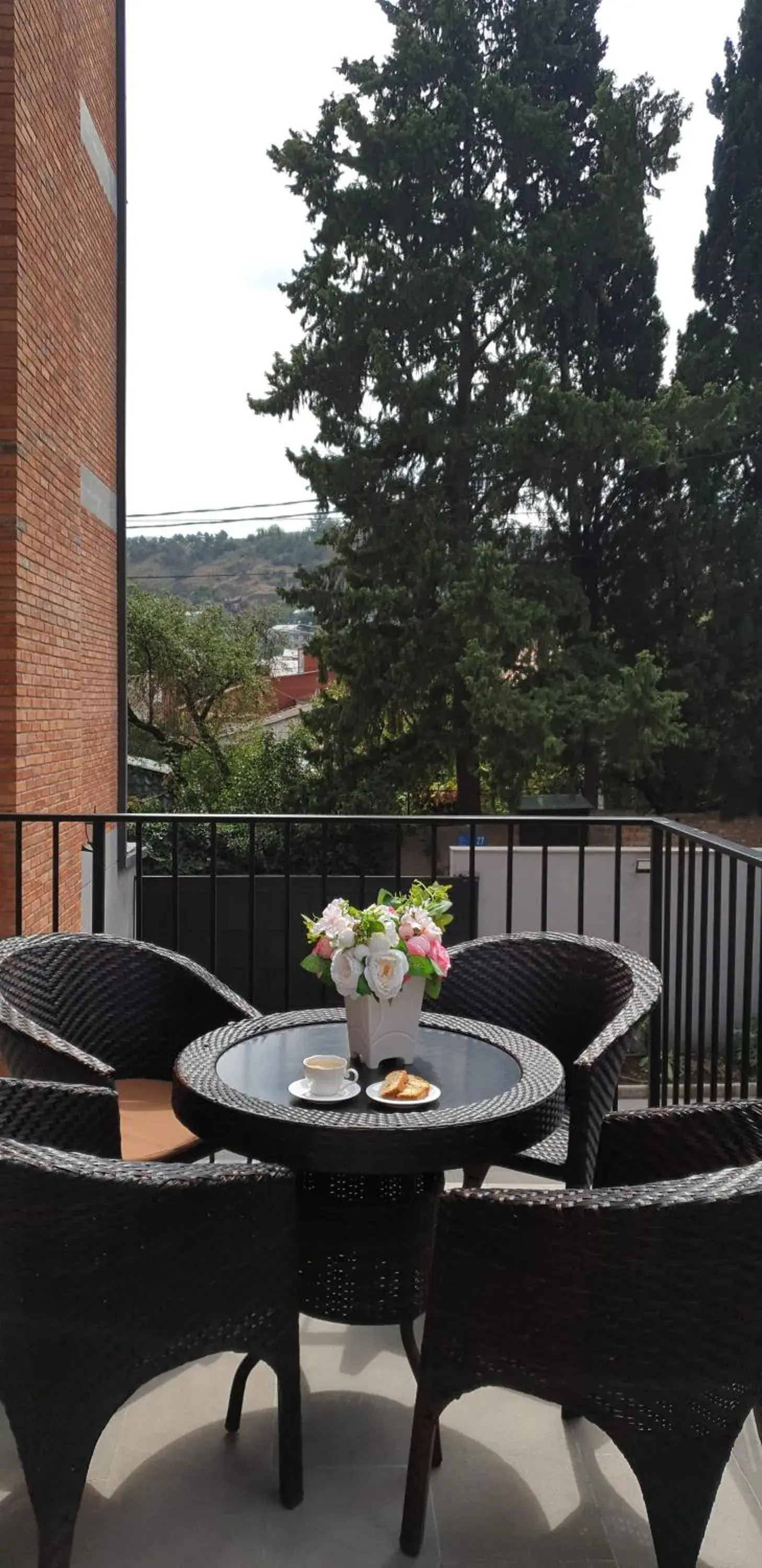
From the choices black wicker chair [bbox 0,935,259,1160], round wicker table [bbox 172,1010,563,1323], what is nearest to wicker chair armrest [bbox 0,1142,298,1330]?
round wicker table [bbox 172,1010,563,1323]

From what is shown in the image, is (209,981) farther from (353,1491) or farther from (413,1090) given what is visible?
(353,1491)

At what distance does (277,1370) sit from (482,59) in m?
18.2

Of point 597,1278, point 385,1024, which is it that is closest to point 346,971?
point 385,1024

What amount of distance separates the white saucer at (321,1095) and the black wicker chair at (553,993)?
1.59 feet

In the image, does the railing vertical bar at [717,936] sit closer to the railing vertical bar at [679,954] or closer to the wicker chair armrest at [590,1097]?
the railing vertical bar at [679,954]

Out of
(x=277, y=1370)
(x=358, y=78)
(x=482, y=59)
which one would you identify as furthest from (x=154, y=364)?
(x=277, y=1370)

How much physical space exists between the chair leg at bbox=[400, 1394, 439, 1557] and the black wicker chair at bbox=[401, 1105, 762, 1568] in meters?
0.14

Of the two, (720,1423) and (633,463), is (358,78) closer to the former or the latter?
(633,463)

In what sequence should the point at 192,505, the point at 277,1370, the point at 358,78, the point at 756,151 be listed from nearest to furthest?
the point at 277,1370, the point at 358,78, the point at 756,151, the point at 192,505

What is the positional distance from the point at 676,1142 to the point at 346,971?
61 centimetres

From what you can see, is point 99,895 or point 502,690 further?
point 502,690

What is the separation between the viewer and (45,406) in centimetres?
554

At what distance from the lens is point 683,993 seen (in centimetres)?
308

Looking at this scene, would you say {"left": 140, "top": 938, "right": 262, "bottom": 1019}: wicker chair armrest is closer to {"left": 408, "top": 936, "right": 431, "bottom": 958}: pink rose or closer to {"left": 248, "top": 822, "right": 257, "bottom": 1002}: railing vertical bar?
→ {"left": 248, "top": 822, "right": 257, "bottom": 1002}: railing vertical bar
